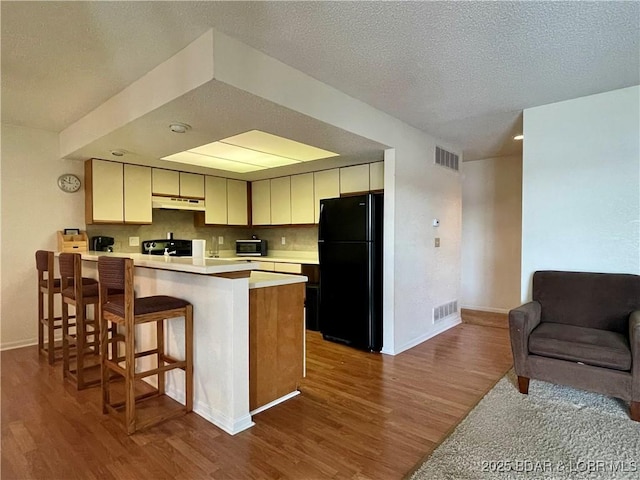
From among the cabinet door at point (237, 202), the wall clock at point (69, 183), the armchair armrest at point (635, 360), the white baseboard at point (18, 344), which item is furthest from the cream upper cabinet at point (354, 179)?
the white baseboard at point (18, 344)

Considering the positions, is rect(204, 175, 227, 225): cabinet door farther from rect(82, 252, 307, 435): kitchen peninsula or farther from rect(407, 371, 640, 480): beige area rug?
rect(407, 371, 640, 480): beige area rug

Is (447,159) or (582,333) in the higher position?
(447,159)

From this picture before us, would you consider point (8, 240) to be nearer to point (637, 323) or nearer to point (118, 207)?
point (118, 207)

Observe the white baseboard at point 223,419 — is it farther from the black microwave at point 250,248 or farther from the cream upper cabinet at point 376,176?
the black microwave at point 250,248

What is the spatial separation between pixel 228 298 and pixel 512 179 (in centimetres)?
479

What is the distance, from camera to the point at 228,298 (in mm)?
2131

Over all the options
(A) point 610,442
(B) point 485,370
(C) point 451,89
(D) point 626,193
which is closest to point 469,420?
(A) point 610,442

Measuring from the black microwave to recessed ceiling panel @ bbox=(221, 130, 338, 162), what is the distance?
1931 millimetres

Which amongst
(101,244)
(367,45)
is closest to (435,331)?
(367,45)

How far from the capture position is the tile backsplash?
4430mm

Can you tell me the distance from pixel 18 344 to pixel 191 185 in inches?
103

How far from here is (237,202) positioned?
17.9 feet

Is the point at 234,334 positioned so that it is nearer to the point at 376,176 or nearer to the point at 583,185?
the point at 376,176

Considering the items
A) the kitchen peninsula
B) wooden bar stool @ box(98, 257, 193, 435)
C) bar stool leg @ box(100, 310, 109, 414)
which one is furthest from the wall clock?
bar stool leg @ box(100, 310, 109, 414)
